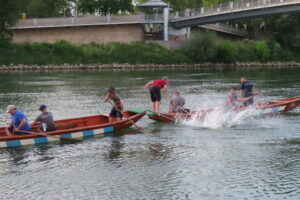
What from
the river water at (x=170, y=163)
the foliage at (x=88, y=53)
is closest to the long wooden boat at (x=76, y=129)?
the river water at (x=170, y=163)

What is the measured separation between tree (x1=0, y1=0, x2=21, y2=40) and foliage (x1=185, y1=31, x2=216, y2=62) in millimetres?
26294

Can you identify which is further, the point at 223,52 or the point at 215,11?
the point at 223,52

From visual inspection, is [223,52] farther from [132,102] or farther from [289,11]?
[132,102]

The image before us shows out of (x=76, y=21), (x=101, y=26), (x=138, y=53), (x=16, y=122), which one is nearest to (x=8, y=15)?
(x=76, y=21)

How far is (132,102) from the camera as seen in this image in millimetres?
35906

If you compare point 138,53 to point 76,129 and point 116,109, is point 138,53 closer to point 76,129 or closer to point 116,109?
point 116,109

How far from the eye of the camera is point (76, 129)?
75.0ft

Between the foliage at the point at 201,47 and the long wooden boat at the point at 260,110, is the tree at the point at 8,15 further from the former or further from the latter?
the long wooden boat at the point at 260,110

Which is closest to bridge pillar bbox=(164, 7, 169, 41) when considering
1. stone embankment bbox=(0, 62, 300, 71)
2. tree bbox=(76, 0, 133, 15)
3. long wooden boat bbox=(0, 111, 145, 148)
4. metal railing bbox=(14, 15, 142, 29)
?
metal railing bbox=(14, 15, 142, 29)

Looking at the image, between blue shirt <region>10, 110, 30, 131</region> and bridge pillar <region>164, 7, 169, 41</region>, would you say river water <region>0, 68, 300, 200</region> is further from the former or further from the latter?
bridge pillar <region>164, 7, 169, 41</region>

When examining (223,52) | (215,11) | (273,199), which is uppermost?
(215,11)

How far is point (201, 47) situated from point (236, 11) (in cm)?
1151

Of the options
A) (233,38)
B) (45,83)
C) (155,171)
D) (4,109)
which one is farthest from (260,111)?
(233,38)

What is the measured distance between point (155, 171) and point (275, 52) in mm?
69751
